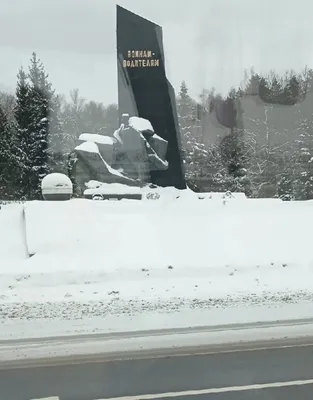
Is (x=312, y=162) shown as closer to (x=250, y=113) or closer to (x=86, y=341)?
(x=250, y=113)

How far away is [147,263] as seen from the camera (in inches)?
431

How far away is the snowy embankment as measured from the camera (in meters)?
7.72

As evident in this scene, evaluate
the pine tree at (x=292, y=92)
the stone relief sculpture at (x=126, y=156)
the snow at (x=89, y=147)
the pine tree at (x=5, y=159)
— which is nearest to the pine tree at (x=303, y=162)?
the pine tree at (x=292, y=92)

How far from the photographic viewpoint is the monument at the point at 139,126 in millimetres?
23812

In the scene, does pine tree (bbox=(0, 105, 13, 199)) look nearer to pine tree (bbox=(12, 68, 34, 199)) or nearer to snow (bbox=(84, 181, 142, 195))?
pine tree (bbox=(12, 68, 34, 199))

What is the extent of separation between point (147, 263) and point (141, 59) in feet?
49.7

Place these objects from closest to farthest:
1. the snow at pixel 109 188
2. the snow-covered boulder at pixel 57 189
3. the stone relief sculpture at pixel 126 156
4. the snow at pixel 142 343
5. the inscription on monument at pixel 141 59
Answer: the snow at pixel 142 343 → the snow-covered boulder at pixel 57 189 → the snow at pixel 109 188 → the stone relief sculpture at pixel 126 156 → the inscription on monument at pixel 141 59

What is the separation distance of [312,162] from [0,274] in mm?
25130

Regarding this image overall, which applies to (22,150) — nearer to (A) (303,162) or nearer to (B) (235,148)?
(B) (235,148)

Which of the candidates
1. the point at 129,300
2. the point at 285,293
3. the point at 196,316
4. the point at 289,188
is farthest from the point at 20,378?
the point at 289,188

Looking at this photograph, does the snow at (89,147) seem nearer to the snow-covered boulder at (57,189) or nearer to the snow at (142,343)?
the snow-covered boulder at (57,189)

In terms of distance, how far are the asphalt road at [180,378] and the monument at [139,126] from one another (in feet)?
60.0

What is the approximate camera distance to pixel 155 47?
945 inches

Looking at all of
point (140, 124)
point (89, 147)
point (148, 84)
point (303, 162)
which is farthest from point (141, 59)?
point (303, 162)
